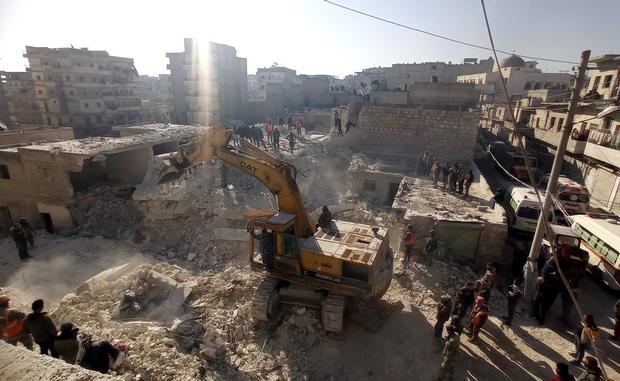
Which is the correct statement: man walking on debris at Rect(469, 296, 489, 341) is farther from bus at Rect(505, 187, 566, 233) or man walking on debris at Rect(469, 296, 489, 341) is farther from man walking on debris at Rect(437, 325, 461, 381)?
bus at Rect(505, 187, 566, 233)

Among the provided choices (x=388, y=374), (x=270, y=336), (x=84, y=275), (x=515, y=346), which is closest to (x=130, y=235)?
(x=84, y=275)

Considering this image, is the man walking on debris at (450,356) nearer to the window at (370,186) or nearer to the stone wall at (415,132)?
the window at (370,186)

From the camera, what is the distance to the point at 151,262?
40.8ft

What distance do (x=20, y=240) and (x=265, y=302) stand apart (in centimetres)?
1164

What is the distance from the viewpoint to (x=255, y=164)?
8.27 meters

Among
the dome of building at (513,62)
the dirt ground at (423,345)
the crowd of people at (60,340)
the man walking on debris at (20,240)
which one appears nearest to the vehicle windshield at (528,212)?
the dirt ground at (423,345)

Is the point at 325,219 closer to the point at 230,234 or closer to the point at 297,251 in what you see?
the point at 297,251

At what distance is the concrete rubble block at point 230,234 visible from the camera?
43.5 ft

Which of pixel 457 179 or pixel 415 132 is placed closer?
pixel 457 179

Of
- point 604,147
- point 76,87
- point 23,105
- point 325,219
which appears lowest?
point 325,219

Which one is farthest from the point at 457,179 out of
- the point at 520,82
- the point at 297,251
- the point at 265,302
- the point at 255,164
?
the point at 520,82

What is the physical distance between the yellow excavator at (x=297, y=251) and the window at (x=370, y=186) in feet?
29.2

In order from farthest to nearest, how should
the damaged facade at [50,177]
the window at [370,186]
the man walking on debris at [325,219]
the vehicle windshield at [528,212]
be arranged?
1. the window at [370,186]
2. the damaged facade at [50,177]
3. the vehicle windshield at [528,212]
4. the man walking on debris at [325,219]

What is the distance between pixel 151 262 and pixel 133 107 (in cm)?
3614
